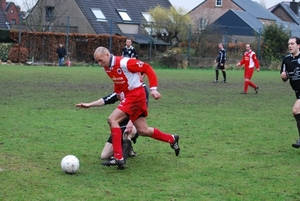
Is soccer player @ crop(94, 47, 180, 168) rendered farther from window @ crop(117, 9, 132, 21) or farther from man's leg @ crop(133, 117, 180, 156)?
window @ crop(117, 9, 132, 21)

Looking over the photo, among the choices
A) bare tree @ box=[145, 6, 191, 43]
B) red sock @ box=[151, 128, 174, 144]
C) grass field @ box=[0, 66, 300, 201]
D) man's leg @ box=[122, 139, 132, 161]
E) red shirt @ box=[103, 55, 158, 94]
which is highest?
bare tree @ box=[145, 6, 191, 43]

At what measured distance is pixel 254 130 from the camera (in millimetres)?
11344

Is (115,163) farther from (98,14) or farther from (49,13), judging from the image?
(98,14)

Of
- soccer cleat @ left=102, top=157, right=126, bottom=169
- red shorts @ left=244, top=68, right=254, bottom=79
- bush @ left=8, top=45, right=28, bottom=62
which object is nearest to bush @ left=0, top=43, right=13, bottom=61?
bush @ left=8, top=45, right=28, bottom=62

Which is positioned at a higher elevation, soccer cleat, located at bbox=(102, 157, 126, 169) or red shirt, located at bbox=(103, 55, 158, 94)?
red shirt, located at bbox=(103, 55, 158, 94)

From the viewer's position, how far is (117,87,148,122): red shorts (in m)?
7.64

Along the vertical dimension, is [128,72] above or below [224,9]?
below

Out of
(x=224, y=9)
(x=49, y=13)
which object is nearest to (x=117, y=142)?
(x=49, y=13)

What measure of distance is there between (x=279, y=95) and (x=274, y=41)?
2633 centimetres

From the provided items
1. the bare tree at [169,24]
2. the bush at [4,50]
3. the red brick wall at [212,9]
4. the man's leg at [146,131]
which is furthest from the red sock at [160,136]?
the red brick wall at [212,9]

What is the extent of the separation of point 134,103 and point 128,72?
429 millimetres

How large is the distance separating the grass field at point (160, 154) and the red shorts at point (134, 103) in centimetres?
76

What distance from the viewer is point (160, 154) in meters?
8.69

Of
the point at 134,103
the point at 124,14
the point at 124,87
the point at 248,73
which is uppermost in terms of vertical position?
the point at 124,14
